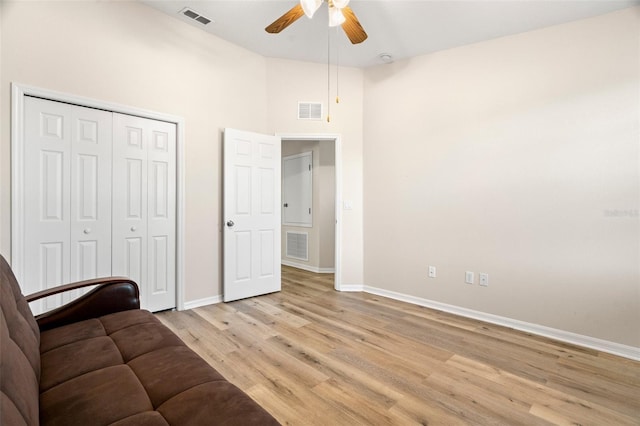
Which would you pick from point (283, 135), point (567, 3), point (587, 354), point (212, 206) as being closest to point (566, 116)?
point (567, 3)

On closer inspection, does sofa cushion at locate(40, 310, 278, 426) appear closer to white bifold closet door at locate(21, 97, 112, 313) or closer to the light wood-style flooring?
the light wood-style flooring

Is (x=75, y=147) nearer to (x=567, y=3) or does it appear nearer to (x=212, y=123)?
(x=212, y=123)

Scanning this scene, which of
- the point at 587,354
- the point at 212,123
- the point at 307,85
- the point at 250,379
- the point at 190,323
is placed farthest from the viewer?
the point at 307,85

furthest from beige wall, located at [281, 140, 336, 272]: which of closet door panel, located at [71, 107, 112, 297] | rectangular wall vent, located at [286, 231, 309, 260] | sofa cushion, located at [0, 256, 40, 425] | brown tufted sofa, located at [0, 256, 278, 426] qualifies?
sofa cushion, located at [0, 256, 40, 425]

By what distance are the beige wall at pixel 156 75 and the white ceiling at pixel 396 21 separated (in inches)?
10.1

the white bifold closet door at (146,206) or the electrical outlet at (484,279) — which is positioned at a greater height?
the white bifold closet door at (146,206)

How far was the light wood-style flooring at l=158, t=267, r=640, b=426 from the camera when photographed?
164 cm

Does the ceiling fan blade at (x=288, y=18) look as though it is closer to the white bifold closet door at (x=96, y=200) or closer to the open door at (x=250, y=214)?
the open door at (x=250, y=214)

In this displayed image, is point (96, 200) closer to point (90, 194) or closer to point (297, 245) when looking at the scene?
point (90, 194)

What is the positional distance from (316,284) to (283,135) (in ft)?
7.09

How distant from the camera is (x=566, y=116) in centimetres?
262

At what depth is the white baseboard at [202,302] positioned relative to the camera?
125 inches

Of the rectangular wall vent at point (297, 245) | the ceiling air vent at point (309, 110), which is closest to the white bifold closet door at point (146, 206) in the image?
the ceiling air vent at point (309, 110)

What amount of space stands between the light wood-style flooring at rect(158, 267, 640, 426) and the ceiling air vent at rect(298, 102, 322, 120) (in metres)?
2.44
